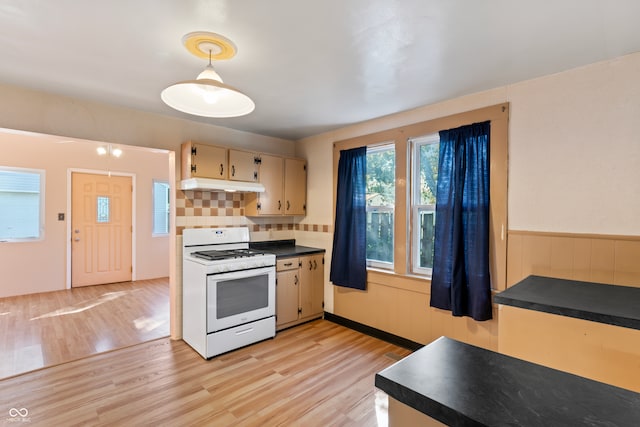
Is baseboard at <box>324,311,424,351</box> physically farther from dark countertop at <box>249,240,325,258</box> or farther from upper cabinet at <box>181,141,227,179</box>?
upper cabinet at <box>181,141,227,179</box>

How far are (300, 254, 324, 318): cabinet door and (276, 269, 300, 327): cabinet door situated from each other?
0.09 meters

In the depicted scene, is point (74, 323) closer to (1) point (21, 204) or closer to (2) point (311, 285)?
(1) point (21, 204)

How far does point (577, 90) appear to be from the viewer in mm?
2098

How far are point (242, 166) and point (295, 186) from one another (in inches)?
31.0

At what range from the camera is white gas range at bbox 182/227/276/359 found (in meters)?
2.84

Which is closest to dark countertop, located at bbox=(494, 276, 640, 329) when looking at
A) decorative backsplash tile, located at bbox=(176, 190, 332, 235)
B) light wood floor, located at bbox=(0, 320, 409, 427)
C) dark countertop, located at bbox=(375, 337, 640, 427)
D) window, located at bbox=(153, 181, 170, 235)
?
dark countertop, located at bbox=(375, 337, 640, 427)

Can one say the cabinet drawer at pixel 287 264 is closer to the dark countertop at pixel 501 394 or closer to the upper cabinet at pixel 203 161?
the upper cabinet at pixel 203 161

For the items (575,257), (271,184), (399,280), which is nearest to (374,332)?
(399,280)

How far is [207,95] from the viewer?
1.65 meters

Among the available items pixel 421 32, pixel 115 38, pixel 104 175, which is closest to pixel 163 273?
pixel 104 175

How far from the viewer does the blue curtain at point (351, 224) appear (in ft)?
11.2

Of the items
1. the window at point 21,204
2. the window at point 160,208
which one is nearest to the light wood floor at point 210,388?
the window at point 21,204

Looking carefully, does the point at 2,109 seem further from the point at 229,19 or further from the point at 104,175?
the point at 104,175

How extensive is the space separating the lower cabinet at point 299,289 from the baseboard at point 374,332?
8.8 inches
